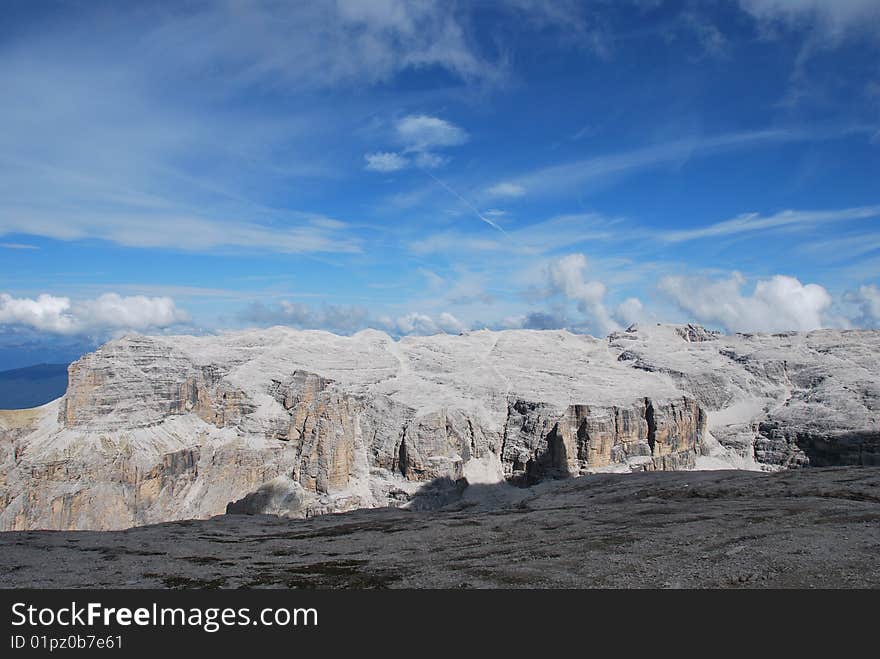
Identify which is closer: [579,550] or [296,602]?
[296,602]

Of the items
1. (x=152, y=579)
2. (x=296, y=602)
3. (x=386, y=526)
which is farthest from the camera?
(x=386, y=526)

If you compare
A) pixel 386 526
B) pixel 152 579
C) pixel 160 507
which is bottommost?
pixel 160 507

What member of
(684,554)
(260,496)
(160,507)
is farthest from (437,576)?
(160,507)

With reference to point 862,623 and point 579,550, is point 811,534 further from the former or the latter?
point 862,623

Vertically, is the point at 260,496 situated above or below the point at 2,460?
below

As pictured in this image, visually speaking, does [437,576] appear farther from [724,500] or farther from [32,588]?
[724,500]

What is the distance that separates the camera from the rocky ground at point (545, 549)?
33781 mm

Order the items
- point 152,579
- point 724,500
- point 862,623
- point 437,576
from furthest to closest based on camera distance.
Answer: point 724,500 < point 152,579 < point 437,576 < point 862,623

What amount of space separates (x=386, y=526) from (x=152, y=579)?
45344mm

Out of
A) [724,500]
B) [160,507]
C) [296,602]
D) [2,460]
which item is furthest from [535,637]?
[2,460]

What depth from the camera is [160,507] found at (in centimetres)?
18062

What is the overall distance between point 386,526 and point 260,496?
102m

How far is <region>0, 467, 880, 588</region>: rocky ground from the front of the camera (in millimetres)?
33781

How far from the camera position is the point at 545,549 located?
45.4 metres
